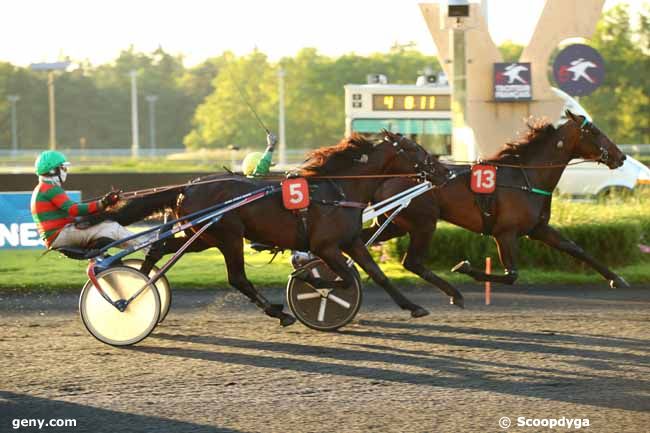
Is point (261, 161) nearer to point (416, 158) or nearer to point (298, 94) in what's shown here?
point (416, 158)

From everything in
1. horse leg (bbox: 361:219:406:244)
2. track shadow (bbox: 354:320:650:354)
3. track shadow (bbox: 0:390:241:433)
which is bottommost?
track shadow (bbox: 0:390:241:433)

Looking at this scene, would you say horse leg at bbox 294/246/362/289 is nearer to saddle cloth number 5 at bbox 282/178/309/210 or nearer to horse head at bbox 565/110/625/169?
saddle cloth number 5 at bbox 282/178/309/210

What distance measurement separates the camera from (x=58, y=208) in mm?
7445

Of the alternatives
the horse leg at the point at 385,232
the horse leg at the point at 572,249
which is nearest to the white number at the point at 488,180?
the horse leg at the point at 572,249

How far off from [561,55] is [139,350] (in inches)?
344

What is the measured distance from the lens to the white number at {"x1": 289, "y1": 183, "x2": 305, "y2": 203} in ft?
25.2

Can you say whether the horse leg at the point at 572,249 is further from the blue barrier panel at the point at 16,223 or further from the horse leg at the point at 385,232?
the blue barrier panel at the point at 16,223

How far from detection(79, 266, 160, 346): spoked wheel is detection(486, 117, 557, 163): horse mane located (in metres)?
3.55

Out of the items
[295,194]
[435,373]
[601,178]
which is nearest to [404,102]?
[601,178]

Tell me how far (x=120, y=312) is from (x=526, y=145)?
4.11 meters

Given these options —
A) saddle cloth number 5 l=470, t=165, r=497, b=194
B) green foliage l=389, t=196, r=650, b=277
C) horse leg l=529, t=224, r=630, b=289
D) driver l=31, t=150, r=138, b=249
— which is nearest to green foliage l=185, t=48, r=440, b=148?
green foliage l=389, t=196, r=650, b=277

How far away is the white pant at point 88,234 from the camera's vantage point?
7.48 m

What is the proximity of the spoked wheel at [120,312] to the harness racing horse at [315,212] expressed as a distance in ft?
2.07

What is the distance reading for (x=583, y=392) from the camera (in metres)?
5.94
